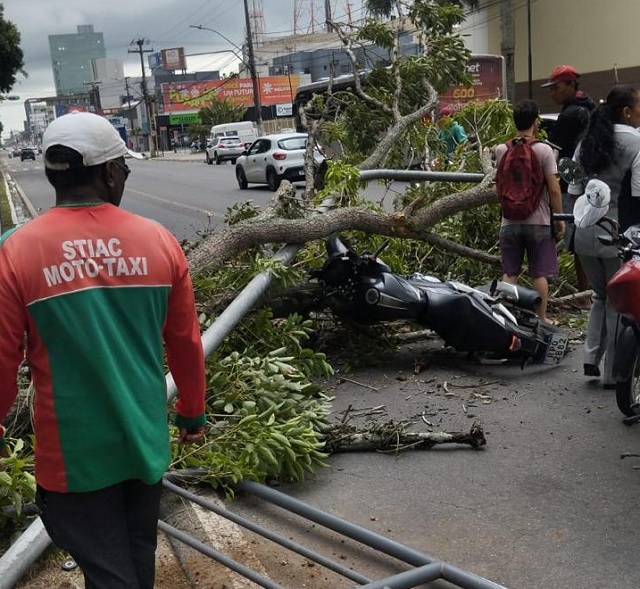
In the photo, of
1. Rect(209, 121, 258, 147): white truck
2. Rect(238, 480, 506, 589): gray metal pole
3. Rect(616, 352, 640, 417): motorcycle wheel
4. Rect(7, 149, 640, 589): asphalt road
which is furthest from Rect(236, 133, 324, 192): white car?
Rect(209, 121, 258, 147): white truck

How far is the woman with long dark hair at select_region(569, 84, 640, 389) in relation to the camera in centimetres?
518

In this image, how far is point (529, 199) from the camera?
6324 millimetres

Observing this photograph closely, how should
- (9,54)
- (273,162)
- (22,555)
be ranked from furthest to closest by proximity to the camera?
1. (9,54)
2. (273,162)
3. (22,555)

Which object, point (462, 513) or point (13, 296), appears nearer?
point (13, 296)

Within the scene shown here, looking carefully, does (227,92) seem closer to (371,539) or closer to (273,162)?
(273,162)

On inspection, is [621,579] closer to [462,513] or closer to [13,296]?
[462,513]

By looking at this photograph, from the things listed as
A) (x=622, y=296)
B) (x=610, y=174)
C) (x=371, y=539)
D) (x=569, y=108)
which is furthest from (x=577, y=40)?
(x=371, y=539)

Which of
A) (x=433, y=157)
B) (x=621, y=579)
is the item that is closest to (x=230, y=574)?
(x=621, y=579)

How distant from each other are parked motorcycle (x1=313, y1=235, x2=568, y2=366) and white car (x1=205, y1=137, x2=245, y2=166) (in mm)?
39981

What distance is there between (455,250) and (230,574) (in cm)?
449

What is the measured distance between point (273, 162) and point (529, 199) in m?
17.5

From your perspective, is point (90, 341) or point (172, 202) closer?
point (90, 341)

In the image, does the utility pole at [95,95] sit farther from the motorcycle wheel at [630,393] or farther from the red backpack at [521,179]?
the motorcycle wheel at [630,393]

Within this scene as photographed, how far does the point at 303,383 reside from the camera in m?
4.99
